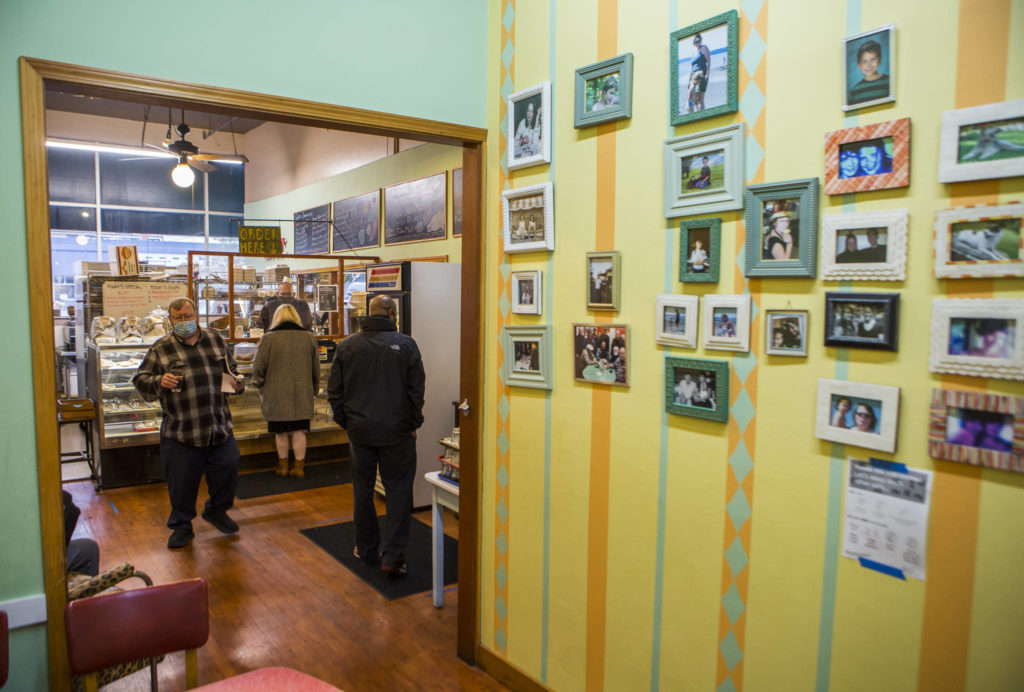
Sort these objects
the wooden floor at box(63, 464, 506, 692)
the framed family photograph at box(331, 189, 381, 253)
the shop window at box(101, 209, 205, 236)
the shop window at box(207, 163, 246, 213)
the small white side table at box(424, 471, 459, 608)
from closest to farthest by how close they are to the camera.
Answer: the wooden floor at box(63, 464, 506, 692) → the small white side table at box(424, 471, 459, 608) → the framed family photograph at box(331, 189, 381, 253) → the shop window at box(101, 209, 205, 236) → the shop window at box(207, 163, 246, 213)

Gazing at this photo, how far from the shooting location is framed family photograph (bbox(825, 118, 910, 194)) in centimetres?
169

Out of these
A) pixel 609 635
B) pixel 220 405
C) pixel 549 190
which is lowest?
pixel 609 635

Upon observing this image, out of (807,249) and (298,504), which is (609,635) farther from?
(298,504)

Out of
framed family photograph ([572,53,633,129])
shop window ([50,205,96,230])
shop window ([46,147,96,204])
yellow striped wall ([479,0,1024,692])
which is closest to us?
yellow striped wall ([479,0,1024,692])

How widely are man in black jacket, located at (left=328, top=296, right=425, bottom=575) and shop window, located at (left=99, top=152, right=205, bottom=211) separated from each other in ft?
31.7

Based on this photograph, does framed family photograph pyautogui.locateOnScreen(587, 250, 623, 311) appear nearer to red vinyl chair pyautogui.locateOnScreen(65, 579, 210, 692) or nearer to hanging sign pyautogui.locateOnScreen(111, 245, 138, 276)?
red vinyl chair pyautogui.locateOnScreen(65, 579, 210, 692)

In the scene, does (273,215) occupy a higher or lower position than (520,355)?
higher

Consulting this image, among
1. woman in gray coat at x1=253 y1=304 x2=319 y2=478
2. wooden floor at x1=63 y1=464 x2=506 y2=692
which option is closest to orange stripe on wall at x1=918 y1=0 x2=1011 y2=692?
wooden floor at x1=63 y1=464 x2=506 y2=692

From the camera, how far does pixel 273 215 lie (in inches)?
452

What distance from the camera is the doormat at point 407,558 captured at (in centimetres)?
404

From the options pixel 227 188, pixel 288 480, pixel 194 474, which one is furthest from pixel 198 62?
pixel 227 188

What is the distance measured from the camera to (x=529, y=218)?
A: 283 cm

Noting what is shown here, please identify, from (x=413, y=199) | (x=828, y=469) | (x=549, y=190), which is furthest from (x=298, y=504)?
(x=828, y=469)

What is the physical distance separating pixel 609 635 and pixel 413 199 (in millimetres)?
5699
